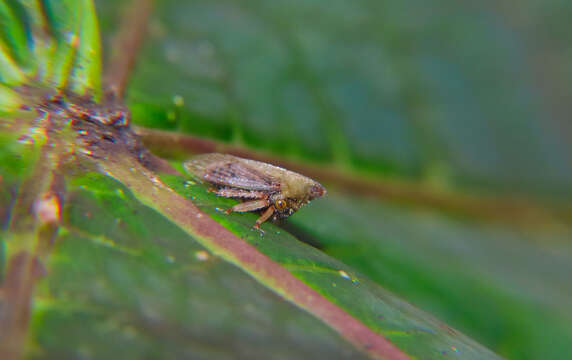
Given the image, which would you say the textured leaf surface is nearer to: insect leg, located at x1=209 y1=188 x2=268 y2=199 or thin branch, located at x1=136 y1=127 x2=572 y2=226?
thin branch, located at x1=136 y1=127 x2=572 y2=226

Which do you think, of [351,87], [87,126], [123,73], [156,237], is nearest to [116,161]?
[87,126]

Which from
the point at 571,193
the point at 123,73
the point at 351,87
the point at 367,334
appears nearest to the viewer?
the point at 367,334

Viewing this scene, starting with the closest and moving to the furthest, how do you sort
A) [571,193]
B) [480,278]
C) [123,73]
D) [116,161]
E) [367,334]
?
1. [367,334]
2. [116,161]
3. [123,73]
4. [480,278]
5. [571,193]

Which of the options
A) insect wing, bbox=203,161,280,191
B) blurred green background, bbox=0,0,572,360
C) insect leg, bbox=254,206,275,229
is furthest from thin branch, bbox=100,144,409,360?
insect wing, bbox=203,161,280,191

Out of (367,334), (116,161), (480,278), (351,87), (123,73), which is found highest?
(351,87)

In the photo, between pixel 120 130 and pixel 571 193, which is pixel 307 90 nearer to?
pixel 120 130

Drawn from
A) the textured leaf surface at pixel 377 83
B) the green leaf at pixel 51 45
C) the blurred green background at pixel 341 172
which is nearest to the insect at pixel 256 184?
the blurred green background at pixel 341 172
